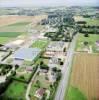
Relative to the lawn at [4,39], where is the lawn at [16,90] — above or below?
above

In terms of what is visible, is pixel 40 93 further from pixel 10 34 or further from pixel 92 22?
pixel 92 22

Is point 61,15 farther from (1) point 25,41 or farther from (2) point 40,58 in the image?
(2) point 40,58

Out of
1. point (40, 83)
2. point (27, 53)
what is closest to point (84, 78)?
point (40, 83)

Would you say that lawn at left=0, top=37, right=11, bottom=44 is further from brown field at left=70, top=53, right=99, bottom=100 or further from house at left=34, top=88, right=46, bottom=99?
house at left=34, top=88, right=46, bottom=99

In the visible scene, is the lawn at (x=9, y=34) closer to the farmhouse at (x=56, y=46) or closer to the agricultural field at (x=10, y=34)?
the agricultural field at (x=10, y=34)

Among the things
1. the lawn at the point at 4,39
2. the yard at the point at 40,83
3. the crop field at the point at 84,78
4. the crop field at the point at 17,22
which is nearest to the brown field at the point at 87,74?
the crop field at the point at 84,78

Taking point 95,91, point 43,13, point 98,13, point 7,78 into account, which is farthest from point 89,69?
point 43,13
